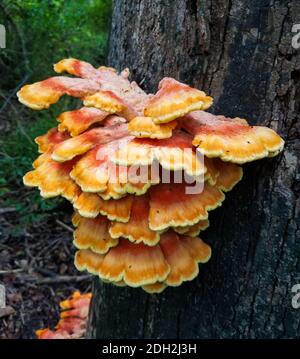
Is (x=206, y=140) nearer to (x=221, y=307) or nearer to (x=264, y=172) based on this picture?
(x=264, y=172)

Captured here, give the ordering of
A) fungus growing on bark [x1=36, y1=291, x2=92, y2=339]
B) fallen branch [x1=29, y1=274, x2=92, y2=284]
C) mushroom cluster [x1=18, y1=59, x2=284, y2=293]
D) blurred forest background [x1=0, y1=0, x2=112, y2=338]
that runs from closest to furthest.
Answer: mushroom cluster [x1=18, y1=59, x2=284, y2=293] < fungus growing on bark [x1=36, y1=291, x2=92, y2=339] < blurred forest background [x1=0, y1=0, x2=112, y2=338] < fallen branch [x1=29, y1=274, x2=92, y2=284]

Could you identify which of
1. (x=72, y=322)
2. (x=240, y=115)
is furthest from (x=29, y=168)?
(x=240, y=115)

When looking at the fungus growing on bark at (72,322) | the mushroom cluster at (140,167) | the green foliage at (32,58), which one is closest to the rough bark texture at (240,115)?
the mushroom cluster at (140,167)

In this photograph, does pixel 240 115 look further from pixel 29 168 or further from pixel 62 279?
pixel 29 168

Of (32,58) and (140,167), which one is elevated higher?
(140,167)

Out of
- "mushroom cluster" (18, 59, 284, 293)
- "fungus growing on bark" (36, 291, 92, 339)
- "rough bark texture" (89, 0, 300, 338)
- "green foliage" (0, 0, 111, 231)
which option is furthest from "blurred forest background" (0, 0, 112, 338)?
"mushroom cluster" (18, 59, 284, 293)

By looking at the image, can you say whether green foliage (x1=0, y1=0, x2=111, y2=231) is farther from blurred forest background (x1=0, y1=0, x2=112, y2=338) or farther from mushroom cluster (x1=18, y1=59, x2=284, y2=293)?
mushroom cluster (x1=18, y1=59, x2=284, y2=293)
